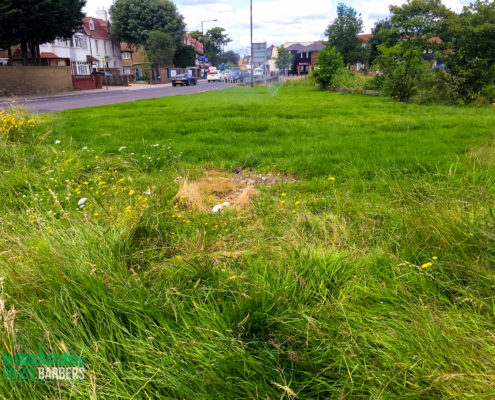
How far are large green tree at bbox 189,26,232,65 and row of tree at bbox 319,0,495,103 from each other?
102487 millimetres

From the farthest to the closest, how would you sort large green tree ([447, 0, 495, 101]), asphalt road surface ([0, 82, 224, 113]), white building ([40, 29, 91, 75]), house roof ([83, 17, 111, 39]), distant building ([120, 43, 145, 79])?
distant building ([120, 43, 145, 79]), house roof ([83, 17, 111, 39]), white building ([40, 29, 91, 75]), asphalt road surface ([0, 82, 224, 113]), large green tree ([447, 0, 495, 101])

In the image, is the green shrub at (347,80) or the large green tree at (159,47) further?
the large green tree at (159,47)

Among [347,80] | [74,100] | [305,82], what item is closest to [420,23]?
[347,80]

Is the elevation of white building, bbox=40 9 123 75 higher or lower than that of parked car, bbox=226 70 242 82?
higher

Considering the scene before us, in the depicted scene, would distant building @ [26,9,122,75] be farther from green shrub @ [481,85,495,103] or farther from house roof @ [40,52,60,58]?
green shrub @ [481,85,495,103]

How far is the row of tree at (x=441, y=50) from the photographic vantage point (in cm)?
1387

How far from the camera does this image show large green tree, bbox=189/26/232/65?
365ft

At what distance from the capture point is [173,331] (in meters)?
1.98

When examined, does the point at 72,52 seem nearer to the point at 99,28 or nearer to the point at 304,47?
the point at 99,28

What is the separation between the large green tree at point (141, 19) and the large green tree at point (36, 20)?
31.5m

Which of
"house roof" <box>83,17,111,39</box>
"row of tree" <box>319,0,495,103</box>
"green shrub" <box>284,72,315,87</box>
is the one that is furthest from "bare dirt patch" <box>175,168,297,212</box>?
"house roof" <box>83,17,111,39</box>

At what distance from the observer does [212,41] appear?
372 ft

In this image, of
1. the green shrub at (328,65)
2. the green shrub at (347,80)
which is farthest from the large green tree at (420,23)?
the green shrub at (328,65)

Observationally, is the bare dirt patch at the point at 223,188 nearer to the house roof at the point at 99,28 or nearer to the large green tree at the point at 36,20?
the large green tree at the point at 36,20
